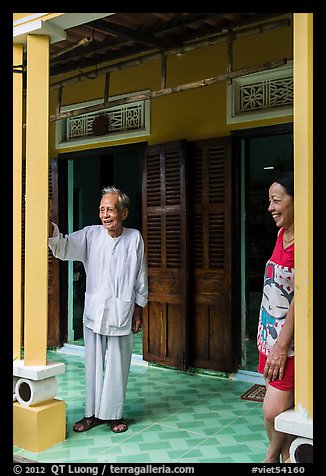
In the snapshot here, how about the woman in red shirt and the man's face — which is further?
the man's face

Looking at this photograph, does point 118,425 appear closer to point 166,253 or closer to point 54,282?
point 166,253

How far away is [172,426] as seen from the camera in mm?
3840

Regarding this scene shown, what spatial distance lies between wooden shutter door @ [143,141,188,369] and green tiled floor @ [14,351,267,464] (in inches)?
13.0

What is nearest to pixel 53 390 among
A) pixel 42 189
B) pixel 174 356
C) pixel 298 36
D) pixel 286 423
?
pixel 42 189

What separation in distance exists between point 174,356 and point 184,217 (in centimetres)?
151

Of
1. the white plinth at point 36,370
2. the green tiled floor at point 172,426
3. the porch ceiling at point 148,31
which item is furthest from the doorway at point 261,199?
the white plinth at point 36,370

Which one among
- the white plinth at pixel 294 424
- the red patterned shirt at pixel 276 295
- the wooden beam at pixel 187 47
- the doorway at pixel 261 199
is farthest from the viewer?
the doorway at pixel 261 199

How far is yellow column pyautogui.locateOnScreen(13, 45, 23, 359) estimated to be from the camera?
11.7ft

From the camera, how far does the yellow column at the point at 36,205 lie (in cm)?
338

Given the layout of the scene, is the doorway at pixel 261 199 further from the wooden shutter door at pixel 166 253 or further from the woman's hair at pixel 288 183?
the woman's hair at pixel 288 183

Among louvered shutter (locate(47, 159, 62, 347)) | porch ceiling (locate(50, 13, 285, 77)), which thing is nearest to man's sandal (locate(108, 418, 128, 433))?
louvered shutter (locate(47, 159, 62, 347))

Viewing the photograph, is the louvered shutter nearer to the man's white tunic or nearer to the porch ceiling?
the porch ceiling

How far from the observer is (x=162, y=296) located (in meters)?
5.46

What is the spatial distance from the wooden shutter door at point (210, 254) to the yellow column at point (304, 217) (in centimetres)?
258
